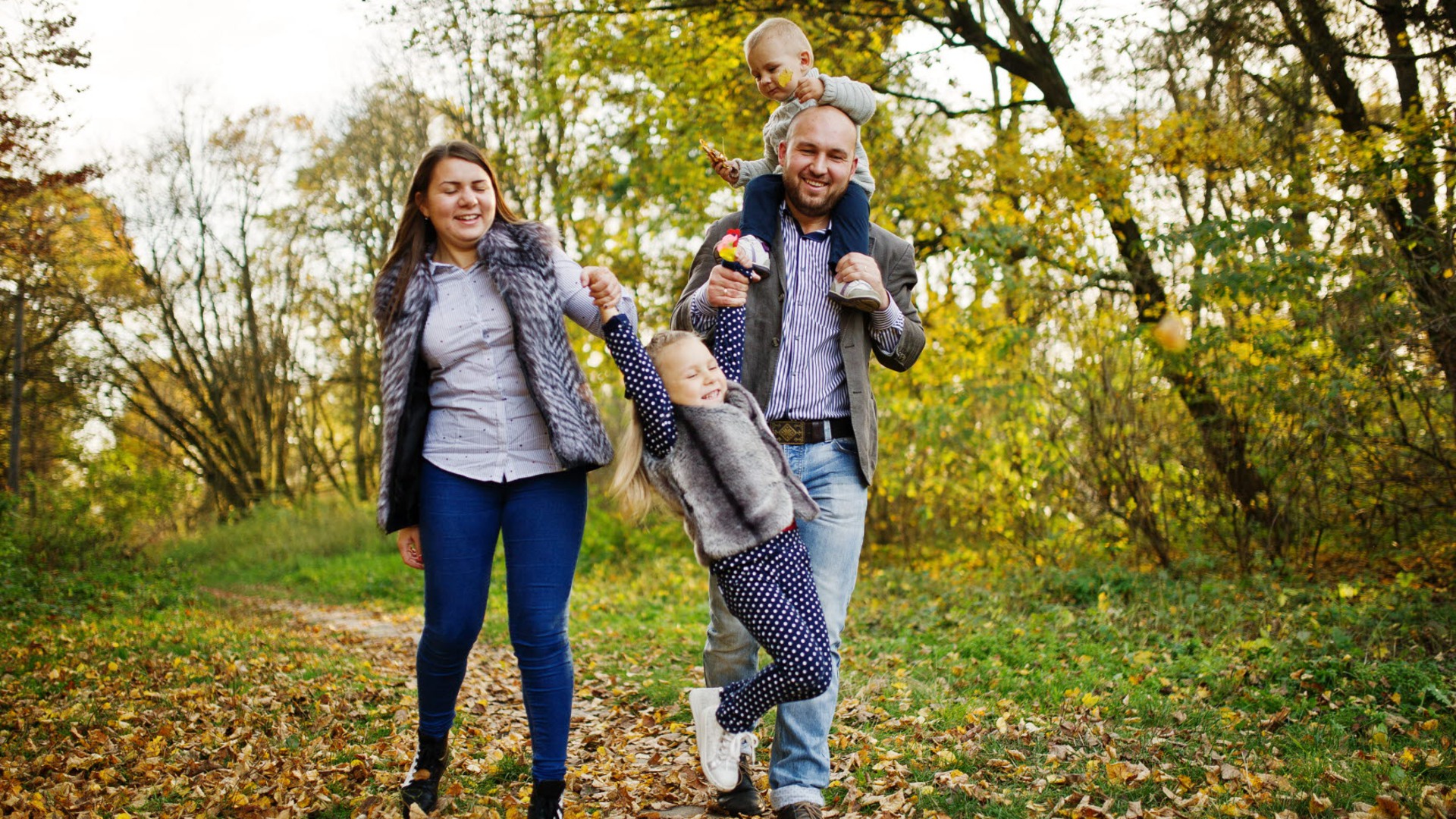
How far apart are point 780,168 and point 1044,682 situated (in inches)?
116


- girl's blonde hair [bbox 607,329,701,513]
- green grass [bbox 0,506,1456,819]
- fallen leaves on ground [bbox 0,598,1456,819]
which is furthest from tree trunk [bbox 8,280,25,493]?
girl's blonde hair [bbox 607,329,701,513]

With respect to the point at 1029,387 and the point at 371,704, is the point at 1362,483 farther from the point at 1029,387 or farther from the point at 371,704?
the point at 371,704

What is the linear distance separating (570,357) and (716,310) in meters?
0.47

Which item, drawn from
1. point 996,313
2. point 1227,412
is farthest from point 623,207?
point 1227,412

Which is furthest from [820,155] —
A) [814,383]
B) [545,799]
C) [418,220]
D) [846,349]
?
[545,799]

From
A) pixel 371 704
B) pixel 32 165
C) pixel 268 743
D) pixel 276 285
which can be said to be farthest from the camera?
pixel 276 285

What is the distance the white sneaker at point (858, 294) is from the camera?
10.2 ft

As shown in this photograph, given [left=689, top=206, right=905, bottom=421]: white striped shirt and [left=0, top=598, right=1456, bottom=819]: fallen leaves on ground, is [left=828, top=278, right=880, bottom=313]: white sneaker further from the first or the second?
[left=0, top=598, right=1456, bottom=819]: fallen leaves on ground

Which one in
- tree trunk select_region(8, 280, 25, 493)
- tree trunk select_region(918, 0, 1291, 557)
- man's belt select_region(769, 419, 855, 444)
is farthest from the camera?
tree trunk select_region(8, 280, 25, 493)

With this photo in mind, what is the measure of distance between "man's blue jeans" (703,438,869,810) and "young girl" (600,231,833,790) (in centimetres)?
12

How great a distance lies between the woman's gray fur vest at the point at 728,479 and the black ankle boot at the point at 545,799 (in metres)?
0.84

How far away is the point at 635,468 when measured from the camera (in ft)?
10.4

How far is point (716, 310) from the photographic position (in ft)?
10.8

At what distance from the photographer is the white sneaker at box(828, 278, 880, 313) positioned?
3.12 m
